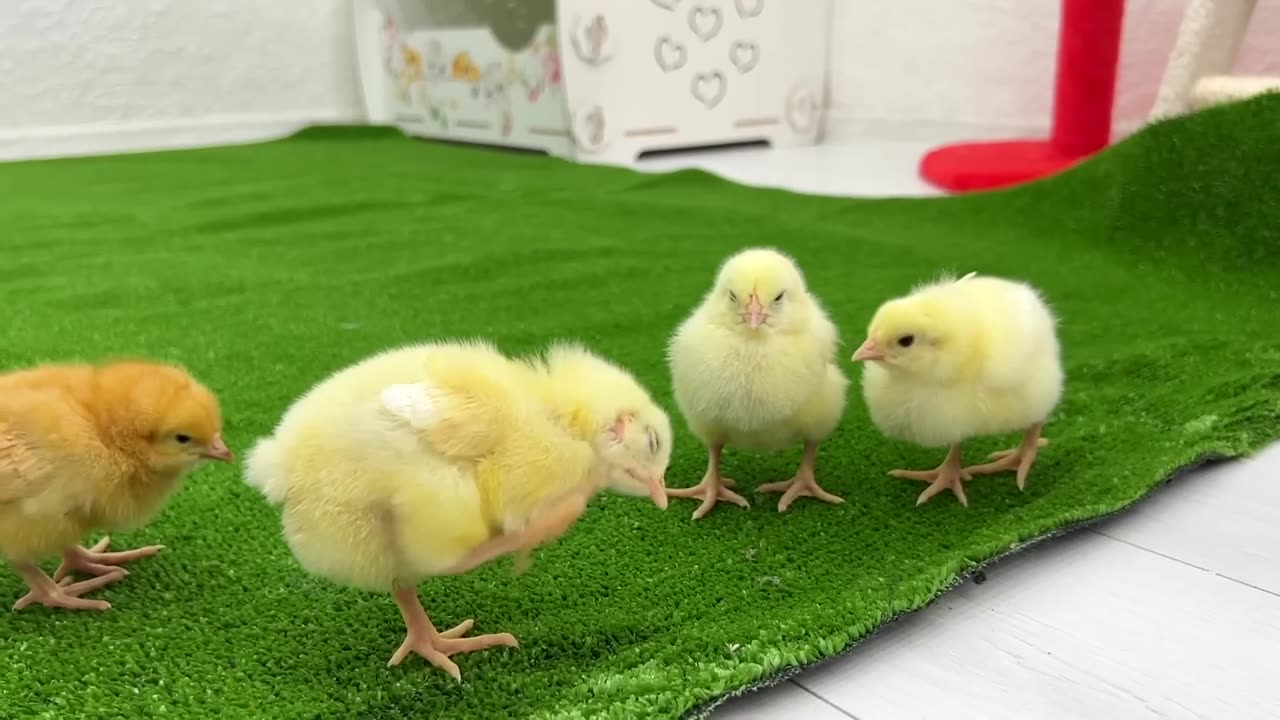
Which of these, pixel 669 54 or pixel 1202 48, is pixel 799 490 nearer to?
pixel 1202 48

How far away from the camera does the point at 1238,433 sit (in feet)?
3.89

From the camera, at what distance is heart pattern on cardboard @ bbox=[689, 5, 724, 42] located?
145 inches

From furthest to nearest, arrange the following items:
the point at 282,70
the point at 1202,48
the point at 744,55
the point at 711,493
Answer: the point at 282,70
the point at 744,55
the point at 1202,48
the point at 711,493

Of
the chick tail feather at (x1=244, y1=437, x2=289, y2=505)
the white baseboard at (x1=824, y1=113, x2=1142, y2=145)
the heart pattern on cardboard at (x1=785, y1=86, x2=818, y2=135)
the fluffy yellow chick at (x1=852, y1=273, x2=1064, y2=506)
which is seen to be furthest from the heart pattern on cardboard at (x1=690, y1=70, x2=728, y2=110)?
the chick tail feather at (x1=244, y1=437, x2=289, y2=505)

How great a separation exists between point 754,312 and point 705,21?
297 cm

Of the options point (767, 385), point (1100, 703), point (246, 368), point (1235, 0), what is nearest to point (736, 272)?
point (767, 385)

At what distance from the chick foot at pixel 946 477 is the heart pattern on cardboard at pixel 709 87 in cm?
284

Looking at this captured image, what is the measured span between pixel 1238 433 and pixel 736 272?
0.65 m

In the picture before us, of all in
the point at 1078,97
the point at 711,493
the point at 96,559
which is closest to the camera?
the point at 96,559

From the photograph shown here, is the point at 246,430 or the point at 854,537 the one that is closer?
the point at 854,537

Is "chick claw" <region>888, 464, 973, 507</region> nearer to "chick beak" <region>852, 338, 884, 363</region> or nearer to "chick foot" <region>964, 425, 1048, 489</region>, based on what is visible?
"chick foot" <region>964, 425, 1048, 489</region>

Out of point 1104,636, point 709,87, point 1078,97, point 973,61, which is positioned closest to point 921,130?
point 973,61

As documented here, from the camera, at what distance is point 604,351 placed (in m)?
1.60

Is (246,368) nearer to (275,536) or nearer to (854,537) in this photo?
(275,536)
